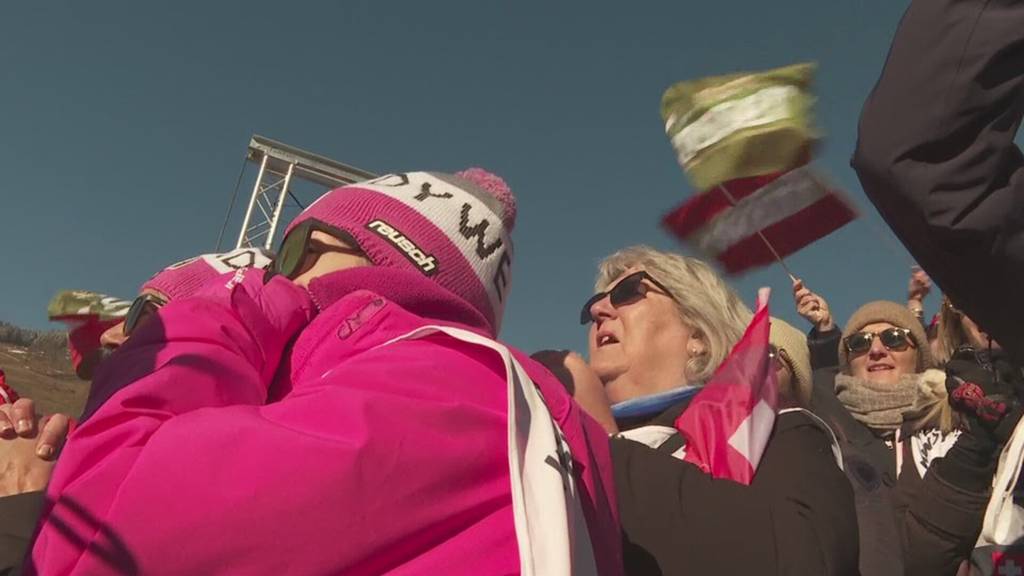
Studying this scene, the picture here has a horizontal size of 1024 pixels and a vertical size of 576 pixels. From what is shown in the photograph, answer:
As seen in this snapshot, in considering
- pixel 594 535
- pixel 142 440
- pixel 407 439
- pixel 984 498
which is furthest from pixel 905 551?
pixel 142 440

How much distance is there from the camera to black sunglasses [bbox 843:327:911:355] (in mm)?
4297

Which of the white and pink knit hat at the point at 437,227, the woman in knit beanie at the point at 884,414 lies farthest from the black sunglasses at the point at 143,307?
the woman in knit beanie at the point at 884,414

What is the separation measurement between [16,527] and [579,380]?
113 cm

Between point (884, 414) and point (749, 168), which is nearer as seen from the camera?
point (749, 168)

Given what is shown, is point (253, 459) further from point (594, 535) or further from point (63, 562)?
point (594, 535)

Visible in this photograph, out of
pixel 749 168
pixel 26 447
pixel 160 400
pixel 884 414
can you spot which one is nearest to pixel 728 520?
pixel 160 400

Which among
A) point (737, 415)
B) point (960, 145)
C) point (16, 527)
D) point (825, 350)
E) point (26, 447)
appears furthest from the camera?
point (825, 350)

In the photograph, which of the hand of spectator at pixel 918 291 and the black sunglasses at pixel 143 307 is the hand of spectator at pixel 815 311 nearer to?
the hand of spectator at pixel 918 291

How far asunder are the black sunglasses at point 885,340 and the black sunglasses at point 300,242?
11.6 feet

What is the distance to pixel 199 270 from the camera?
81.7 inches

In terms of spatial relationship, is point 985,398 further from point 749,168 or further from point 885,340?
Answer: point 885,340

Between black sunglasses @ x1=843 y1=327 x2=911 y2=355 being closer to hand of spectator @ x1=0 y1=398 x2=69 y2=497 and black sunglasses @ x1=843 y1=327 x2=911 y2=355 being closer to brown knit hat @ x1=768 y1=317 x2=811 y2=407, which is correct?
brown knit hat @ x1=768 y1=317 x2=811 y2=407

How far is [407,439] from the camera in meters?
1.00

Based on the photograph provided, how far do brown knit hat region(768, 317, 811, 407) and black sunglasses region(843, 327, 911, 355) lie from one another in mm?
1294
